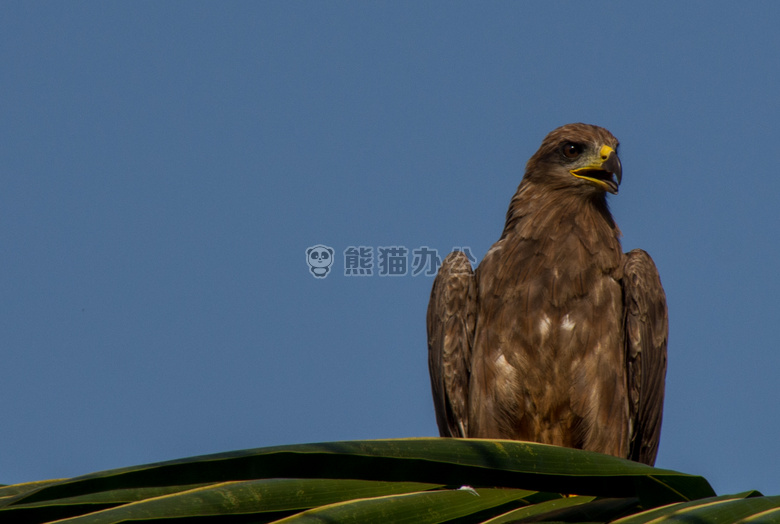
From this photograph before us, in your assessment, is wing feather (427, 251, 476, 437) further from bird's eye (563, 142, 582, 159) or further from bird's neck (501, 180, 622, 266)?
bird's eye (563, 142, 582, 159)

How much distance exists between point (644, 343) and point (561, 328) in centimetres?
70

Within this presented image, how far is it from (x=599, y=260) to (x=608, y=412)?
44.6 inches

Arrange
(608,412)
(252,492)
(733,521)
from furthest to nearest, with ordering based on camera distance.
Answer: (608,412) → (252,492) → (733,521)

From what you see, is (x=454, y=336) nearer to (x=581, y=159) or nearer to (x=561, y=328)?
(x=561, y=328)

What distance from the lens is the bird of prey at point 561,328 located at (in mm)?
6391

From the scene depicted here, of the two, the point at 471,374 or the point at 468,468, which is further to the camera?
the point at 471,374

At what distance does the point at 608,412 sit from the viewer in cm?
640

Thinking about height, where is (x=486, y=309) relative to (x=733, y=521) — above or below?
above

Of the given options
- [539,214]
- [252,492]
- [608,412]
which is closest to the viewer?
[252,492]

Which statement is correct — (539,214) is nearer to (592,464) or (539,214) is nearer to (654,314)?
(654,314)

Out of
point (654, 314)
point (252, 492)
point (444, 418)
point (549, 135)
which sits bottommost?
point (444, 418)

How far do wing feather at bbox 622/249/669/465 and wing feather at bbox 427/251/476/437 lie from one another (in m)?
1.18

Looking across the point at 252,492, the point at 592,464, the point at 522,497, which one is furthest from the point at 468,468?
the point at 252,492

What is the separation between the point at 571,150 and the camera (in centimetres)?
726
